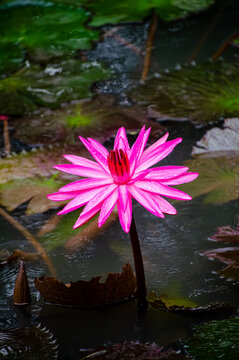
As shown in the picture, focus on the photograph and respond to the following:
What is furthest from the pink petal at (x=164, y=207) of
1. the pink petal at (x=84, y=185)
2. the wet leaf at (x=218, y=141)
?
the wet leaf at (x=218, y=141)

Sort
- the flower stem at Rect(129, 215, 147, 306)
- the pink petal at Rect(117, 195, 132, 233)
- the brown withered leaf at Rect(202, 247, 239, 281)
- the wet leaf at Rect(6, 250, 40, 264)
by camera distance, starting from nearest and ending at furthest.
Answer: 1. the pink petal at Rect(117, 195, 132, 233)
2. the flower stem at Rect(129, 215, 147, 306)
3. the brown withered leaf at Rect(202, 247, 239, 281)
4. the wet leaf at Rect(6, 250, 40, 264)

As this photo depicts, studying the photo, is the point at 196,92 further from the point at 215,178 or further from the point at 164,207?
the point at 164,207

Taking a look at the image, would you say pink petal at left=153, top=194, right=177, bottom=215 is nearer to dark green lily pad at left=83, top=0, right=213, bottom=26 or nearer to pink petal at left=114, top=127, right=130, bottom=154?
pink petal at left=114, top=127, right=130, bottom=154

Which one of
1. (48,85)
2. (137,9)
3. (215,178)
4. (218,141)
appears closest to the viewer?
(215,178)

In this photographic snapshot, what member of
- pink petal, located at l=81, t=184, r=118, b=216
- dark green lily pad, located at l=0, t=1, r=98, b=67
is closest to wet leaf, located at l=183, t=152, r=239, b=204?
→ pink petal, located at l=81, t=184, r=118, b=216

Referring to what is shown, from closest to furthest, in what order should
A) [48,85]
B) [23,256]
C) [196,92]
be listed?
1. [23,256]
2. [196,92]
3. [48,85]

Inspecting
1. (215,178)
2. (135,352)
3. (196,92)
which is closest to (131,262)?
(135,352)
